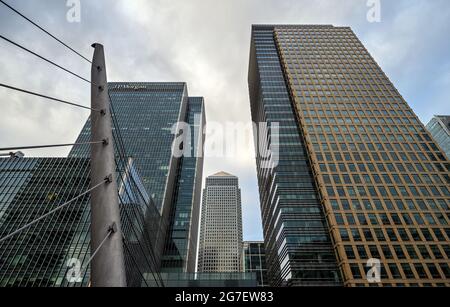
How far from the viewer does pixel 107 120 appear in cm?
732

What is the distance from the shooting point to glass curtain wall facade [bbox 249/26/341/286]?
184 ft

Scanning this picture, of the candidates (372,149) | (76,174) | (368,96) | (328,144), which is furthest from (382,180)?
(76,174)

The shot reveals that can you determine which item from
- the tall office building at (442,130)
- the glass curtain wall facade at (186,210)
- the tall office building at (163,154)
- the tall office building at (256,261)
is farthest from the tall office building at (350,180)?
the tall office building at (256,261)

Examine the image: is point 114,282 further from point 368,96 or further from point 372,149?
point 368,96

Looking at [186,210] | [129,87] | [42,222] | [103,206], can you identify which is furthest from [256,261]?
[103,206]

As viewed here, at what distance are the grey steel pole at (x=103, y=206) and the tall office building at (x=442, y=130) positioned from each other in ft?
525

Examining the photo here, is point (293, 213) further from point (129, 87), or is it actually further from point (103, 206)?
point (129, 87)

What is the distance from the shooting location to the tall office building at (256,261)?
152625 mm

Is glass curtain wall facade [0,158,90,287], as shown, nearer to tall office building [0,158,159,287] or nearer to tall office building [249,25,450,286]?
tall office building [0,158,159,287]

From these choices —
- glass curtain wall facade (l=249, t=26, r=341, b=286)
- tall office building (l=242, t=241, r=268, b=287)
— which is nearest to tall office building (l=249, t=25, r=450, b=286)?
glass curtain wall facade (l=249, t=26, r=341, b=286)

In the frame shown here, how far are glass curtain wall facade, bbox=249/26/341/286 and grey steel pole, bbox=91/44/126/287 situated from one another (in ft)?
191

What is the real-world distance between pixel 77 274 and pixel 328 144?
6836 centimetres

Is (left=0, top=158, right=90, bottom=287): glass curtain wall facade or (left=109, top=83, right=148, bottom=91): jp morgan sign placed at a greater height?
(left=109, top=83, right=148, bottom=91): jp morgan sign

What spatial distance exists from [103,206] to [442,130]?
6656 inches
